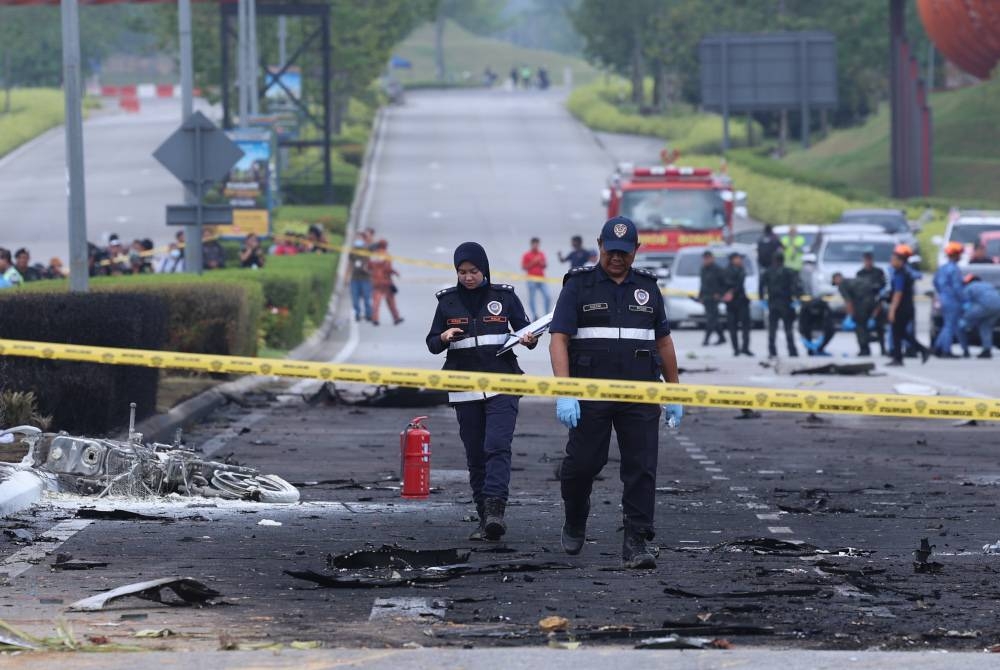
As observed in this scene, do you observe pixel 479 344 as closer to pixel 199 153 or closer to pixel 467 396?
pixel 467 396

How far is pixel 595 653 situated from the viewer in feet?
25.1

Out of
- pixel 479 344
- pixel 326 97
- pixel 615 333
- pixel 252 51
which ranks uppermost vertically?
pixel 252 51

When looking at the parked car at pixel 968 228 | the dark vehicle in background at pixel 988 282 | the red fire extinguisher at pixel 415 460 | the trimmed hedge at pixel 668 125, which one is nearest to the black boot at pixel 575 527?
the red fire extinguisher at pixel 415 460

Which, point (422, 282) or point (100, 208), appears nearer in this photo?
point (422, 282)

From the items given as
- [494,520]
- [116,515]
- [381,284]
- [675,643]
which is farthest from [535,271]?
[675,643]

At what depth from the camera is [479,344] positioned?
454 inches

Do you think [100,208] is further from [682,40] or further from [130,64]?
[130,64]

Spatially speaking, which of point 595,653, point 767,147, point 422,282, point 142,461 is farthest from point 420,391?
point 767,147

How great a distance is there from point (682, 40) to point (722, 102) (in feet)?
90.0

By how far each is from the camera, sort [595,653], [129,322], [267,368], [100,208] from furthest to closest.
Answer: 1. [100,208]
2. [129,322]
3. [267,368]
4. [595,653]

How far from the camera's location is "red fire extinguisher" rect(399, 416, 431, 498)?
12.7 meters

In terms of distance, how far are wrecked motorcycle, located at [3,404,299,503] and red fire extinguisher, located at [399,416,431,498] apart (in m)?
0.68

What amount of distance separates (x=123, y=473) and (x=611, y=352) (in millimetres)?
3850

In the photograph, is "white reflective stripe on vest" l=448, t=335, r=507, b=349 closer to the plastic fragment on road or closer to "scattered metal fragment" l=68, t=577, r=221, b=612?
"scattered metal fragment" l=68, t=577, r=221, b=612
